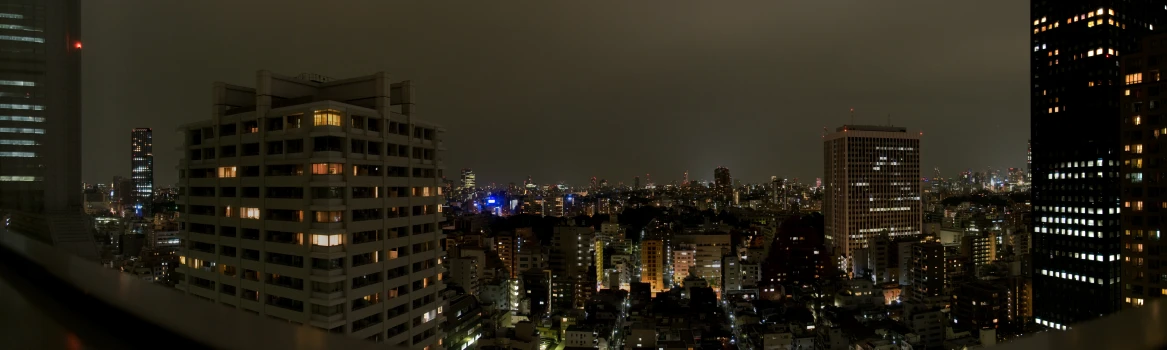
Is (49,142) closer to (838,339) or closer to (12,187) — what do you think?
(12,187)

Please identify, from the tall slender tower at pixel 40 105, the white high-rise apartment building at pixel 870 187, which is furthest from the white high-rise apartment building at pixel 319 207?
the white high-rise apartment building at pixel 870 187

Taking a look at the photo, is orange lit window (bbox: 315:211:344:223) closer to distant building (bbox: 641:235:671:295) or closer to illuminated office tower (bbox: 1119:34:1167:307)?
illuminated office tower (bbox: 1119:34:1167:307)

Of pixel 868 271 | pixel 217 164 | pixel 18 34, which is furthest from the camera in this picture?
pixel 868 271

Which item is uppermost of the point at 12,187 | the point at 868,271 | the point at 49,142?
the point at 49,142

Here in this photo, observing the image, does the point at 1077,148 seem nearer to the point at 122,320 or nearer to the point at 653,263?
the point at 653,263

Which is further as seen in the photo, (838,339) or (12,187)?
(838,339)

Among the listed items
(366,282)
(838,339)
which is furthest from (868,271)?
(366,282)

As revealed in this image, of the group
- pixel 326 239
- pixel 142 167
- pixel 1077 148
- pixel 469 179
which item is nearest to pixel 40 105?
pixel 326 239
